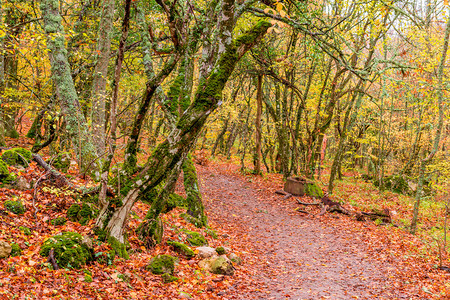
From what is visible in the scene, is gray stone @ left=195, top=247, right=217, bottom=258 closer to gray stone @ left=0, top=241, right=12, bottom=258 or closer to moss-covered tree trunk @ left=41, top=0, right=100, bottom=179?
moss-covered tree trunk @ left=41, top=0, right=100, bottom=179

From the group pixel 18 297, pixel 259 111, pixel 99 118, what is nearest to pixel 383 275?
pixel 18 297

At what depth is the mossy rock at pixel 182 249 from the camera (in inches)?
257

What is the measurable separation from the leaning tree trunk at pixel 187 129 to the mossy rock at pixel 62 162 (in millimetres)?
2794

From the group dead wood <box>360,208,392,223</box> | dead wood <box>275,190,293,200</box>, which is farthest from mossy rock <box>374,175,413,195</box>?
dead wood <box>275,190,293,200</box>

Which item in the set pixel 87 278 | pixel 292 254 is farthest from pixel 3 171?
pixel 292 254

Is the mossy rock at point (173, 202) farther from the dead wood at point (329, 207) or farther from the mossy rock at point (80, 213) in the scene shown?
the dead wood at point (329, 207)

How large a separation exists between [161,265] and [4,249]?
2463 mm

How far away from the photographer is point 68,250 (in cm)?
441

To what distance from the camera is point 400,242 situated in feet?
31.3

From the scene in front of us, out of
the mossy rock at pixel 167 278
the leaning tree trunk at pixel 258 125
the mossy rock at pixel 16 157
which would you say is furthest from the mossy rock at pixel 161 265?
the leaning tree trunk at pixel 258 125

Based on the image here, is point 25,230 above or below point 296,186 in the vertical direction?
above

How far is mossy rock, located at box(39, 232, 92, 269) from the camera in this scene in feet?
14.0

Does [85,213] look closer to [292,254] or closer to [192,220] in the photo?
[192,220]

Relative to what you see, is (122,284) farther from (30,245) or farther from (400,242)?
(400,242)
